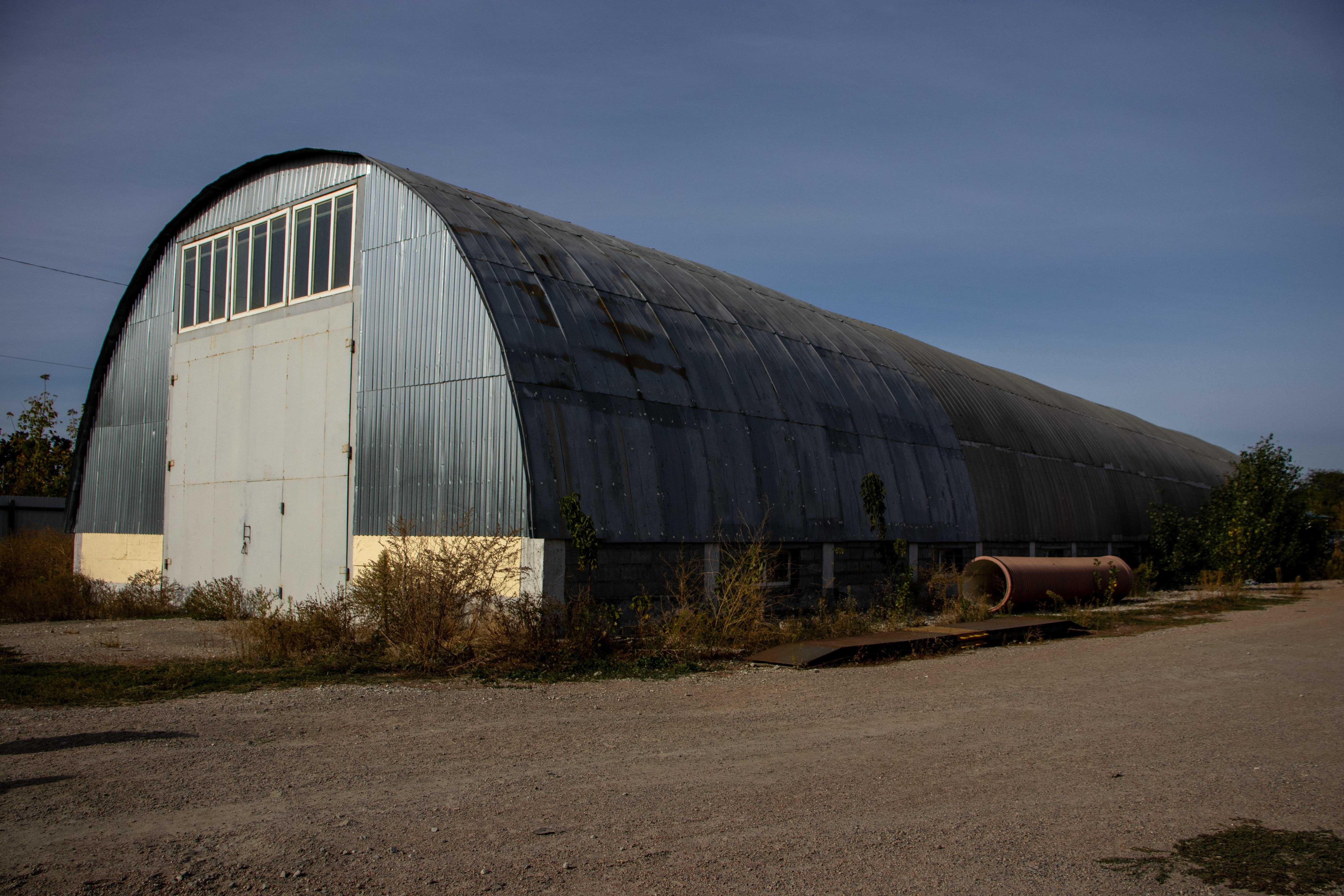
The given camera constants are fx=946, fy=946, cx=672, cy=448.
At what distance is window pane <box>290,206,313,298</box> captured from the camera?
1816 cm

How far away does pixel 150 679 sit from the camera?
1066 centimetres

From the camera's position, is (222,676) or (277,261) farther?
(277,261)

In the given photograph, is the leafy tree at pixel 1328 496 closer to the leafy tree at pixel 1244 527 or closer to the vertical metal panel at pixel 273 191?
the leafy tree at pixel 1244 527

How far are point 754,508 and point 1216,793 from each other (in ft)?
35.1

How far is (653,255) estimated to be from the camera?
72.4 ft

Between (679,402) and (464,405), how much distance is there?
3.79 m

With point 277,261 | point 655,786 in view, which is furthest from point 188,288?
point 655,786

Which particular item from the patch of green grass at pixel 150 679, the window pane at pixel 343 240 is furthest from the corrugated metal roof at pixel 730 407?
the patch of green grass at pixel 150 679

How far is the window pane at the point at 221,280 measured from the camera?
19.8 metres

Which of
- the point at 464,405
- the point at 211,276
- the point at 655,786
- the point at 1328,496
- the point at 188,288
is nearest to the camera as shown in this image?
the point at 655,786

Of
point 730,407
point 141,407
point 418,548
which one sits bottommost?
point 418,548

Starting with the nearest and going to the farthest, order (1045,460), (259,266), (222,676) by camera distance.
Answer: (222,676) < (259,266) < (1045,460)

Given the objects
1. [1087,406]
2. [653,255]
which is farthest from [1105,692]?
[1087,406]

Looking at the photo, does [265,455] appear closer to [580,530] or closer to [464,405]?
[464,405]
